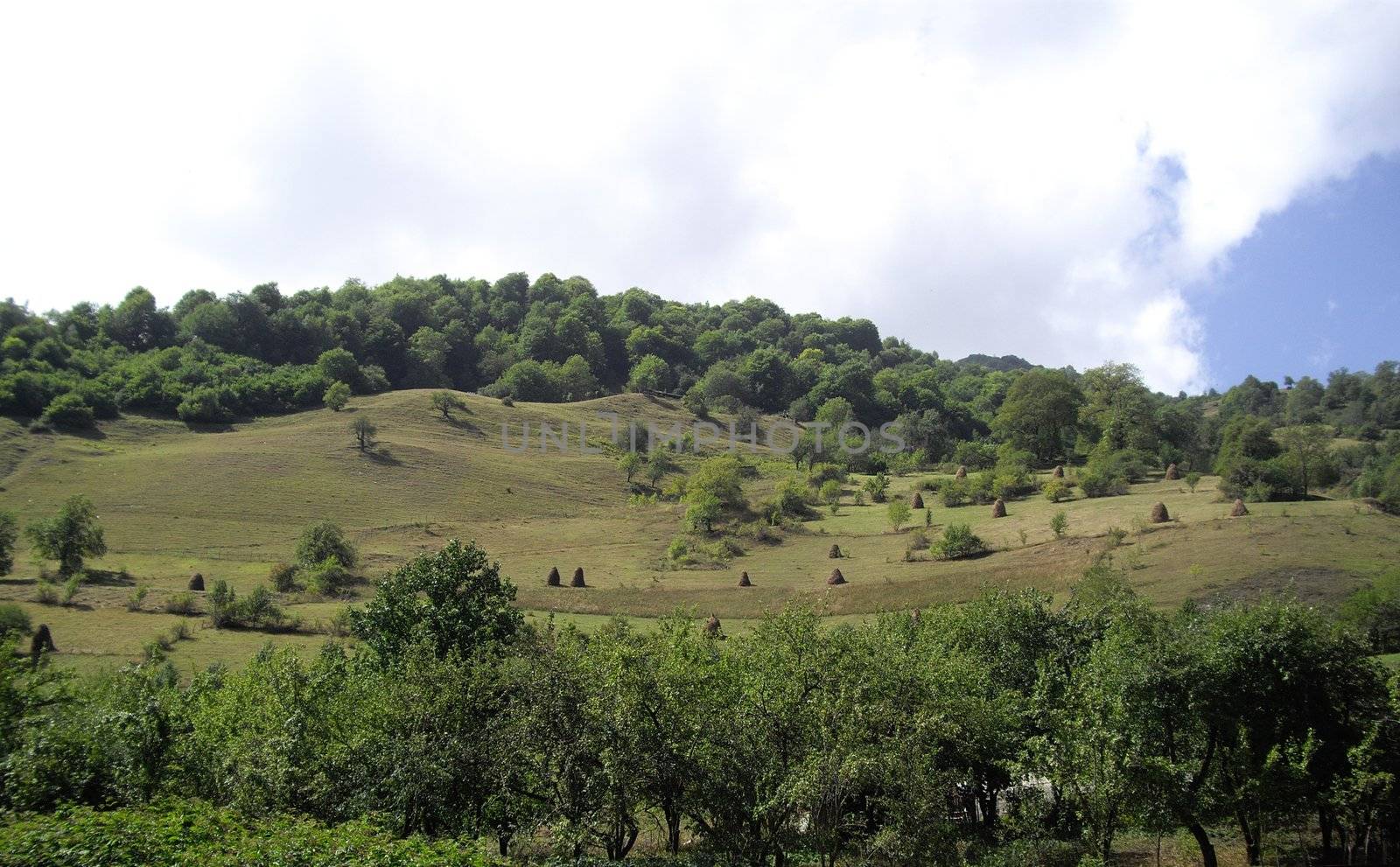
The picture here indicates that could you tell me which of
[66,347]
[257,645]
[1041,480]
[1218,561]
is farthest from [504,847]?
[66,347]

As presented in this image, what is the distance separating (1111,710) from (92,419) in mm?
107375

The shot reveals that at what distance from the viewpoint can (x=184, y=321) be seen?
136 metres

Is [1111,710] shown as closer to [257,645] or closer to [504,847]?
[504,847]

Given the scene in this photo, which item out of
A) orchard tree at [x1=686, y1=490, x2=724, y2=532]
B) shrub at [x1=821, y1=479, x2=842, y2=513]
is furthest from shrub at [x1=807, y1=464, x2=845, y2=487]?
orchard tree at [x1=686, y1=490, x2=724, y2=532]

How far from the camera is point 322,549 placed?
209 feet

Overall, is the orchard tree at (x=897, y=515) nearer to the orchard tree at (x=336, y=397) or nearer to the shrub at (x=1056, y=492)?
the shrub at (x=1056, y=492)

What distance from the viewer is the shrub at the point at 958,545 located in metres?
63.6

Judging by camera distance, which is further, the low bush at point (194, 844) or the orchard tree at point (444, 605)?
the orchard tree at point (444, 605)

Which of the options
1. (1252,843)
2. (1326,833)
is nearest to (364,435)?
(1252,843)

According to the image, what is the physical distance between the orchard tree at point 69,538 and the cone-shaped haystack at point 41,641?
621 inches

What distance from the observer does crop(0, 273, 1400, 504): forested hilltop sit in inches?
3693

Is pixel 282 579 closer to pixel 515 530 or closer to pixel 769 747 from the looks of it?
pixel 515 530

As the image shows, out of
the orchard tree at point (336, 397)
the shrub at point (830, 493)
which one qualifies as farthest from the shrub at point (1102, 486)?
the orchard tree at point (336, 397)

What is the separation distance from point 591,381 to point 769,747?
447ft
